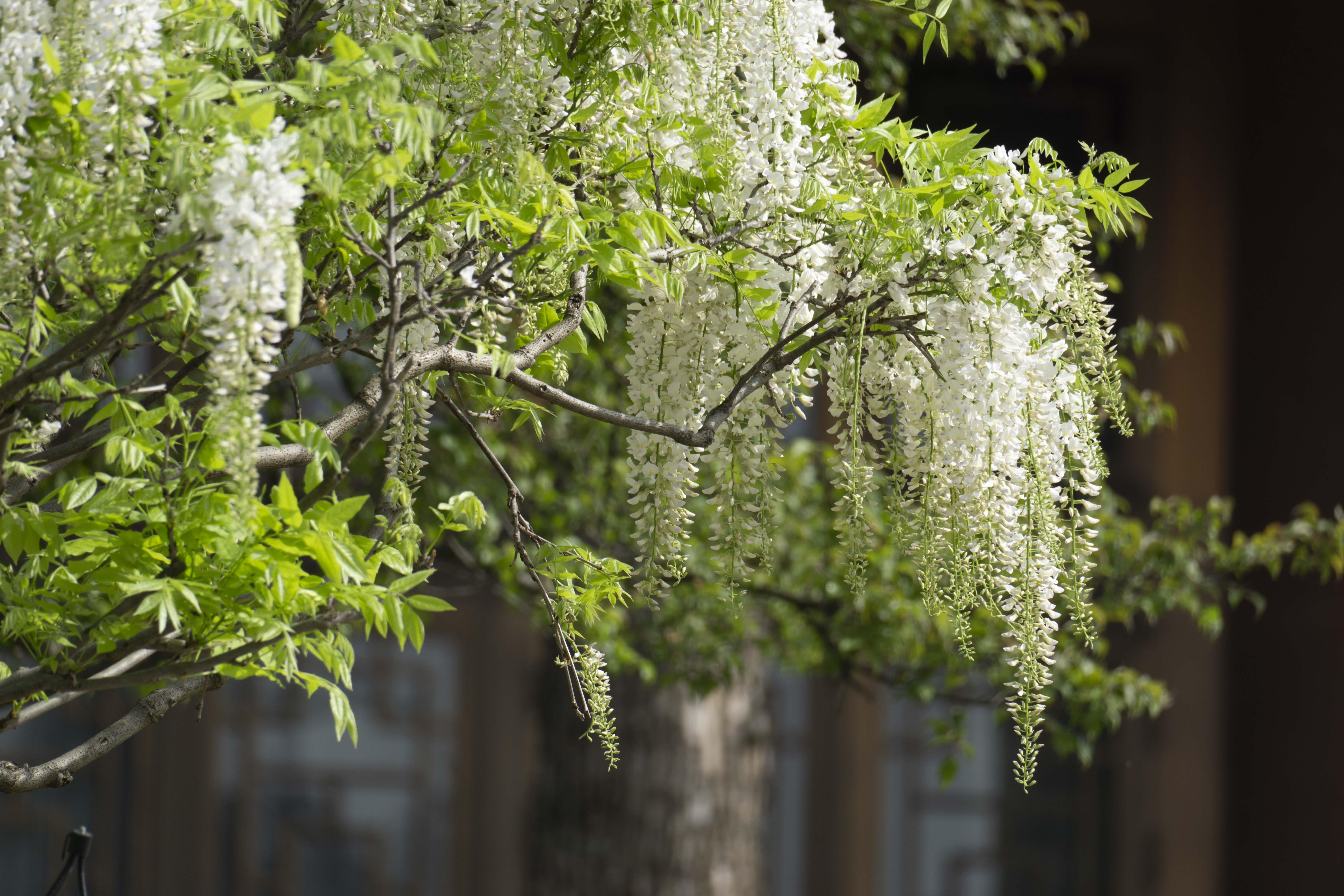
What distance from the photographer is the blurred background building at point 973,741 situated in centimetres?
367

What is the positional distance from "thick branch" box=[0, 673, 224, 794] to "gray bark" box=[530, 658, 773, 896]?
177 centimetres

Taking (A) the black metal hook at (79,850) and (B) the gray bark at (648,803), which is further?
(B) the gray bark at (648,803)

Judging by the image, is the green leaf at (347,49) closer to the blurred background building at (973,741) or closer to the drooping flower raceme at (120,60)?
the drooping flower raceme at (120,60)

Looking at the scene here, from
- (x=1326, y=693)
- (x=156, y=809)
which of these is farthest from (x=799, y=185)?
(x=156, y=809)

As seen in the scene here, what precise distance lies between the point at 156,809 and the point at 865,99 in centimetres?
316

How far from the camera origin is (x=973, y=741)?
12.7 ft

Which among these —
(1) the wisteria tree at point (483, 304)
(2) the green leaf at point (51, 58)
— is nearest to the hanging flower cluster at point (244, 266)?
(1) the wisteria tree at point (483, 304)

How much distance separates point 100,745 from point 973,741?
3259mm

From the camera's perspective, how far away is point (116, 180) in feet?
2.93

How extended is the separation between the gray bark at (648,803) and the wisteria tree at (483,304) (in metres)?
1.49

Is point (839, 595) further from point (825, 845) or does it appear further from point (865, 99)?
point (825, 845)

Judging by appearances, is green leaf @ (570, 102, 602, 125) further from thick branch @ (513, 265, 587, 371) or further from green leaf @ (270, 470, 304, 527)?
green leaf @ (270, 470, 304, 527)

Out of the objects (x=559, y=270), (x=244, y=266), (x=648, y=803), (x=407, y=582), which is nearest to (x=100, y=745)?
(x=407, y=582)

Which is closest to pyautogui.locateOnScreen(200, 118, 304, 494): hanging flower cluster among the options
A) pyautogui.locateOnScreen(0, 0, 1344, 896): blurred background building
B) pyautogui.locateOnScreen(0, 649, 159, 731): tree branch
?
pyautogui.locateOnScreen(0, 649, 159, 731): tree branch
